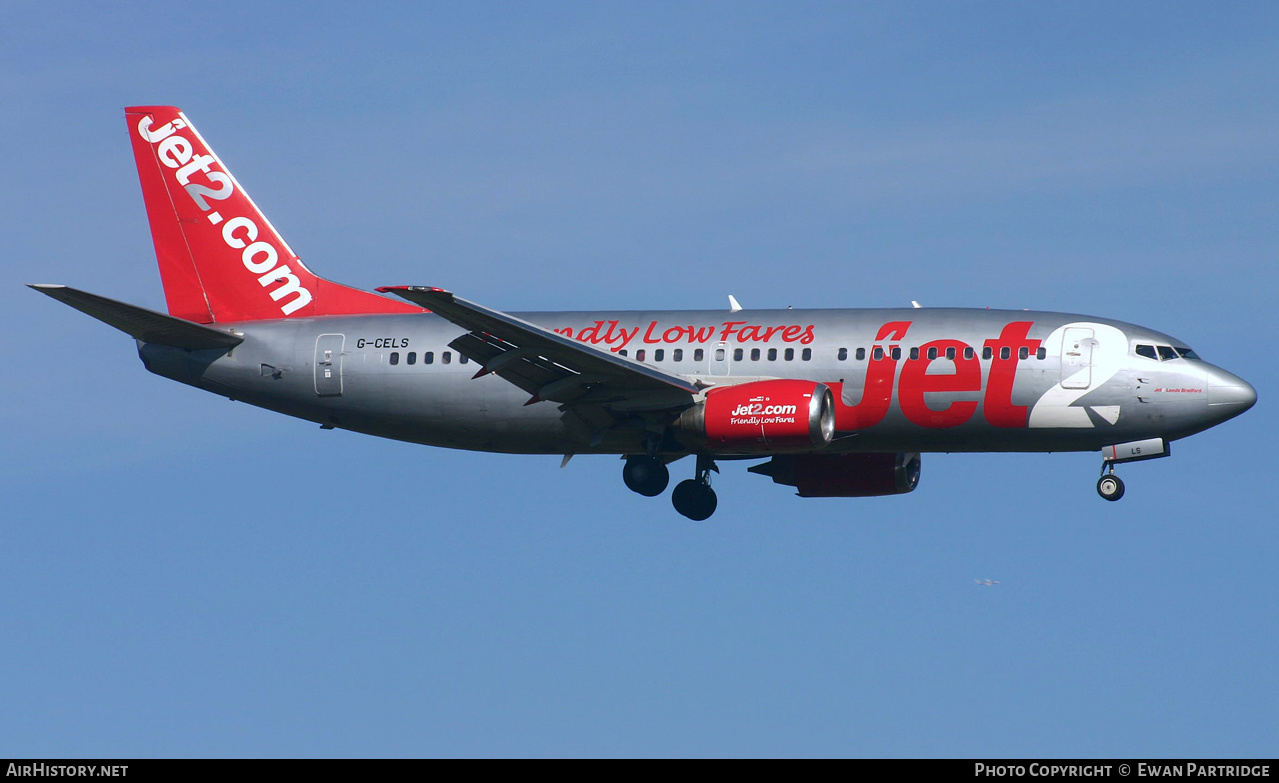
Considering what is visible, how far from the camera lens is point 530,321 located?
50.8 meters

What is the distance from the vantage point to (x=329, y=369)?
1998 inches

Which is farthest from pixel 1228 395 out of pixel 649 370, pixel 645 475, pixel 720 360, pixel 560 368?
pixel 560 368

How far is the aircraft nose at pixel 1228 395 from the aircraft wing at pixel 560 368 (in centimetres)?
1370

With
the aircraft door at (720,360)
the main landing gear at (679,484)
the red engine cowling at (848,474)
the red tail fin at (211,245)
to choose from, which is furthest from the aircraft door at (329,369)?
the red engine cowling at (848,474)

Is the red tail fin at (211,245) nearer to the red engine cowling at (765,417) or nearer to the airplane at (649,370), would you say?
the airplane at (649,370)

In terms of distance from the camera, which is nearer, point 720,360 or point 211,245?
point 720,360

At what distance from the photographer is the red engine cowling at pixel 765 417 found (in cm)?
4484

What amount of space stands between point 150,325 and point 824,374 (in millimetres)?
19988

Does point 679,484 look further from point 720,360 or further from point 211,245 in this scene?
point 211,245

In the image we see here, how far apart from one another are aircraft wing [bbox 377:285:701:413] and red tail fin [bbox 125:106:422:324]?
7.33 meters
